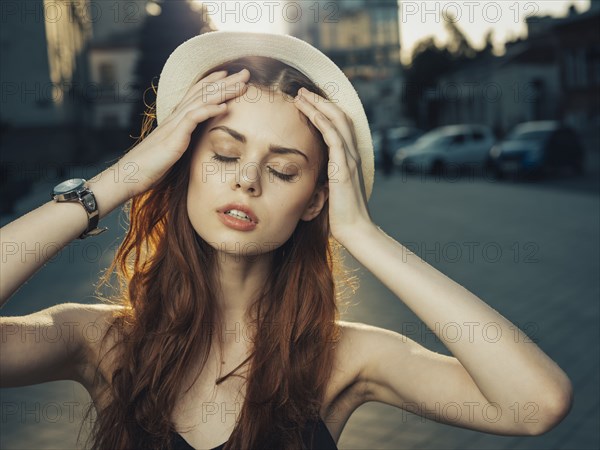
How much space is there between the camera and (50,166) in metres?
35.8

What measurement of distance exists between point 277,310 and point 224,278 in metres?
0.20

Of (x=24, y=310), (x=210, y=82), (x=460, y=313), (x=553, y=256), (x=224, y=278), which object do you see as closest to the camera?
(x=460, y=313)

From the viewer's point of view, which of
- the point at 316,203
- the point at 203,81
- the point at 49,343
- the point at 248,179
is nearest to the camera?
the point at 49,343

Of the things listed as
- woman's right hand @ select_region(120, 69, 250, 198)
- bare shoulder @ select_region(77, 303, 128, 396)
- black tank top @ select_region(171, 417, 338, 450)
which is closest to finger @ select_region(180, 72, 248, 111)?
woman's right hand @ select_region(120, 69, 250, 198)

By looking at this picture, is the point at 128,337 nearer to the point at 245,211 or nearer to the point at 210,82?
the point at 245,211

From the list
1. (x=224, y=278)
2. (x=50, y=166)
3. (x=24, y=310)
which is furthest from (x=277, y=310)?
(x=50, y=166)

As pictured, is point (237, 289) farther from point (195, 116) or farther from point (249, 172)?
point (195, 116)

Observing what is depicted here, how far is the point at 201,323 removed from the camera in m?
2.61

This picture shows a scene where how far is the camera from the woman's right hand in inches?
92.7

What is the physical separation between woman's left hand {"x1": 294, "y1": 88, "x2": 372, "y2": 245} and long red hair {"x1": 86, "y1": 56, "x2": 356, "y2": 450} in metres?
0.12

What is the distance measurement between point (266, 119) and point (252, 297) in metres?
0.60

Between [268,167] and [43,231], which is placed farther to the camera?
[268,167]

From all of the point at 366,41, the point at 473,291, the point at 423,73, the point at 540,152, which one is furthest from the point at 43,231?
the point at 366,41

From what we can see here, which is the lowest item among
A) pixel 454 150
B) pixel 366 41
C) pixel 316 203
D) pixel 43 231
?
pixel 366 41
